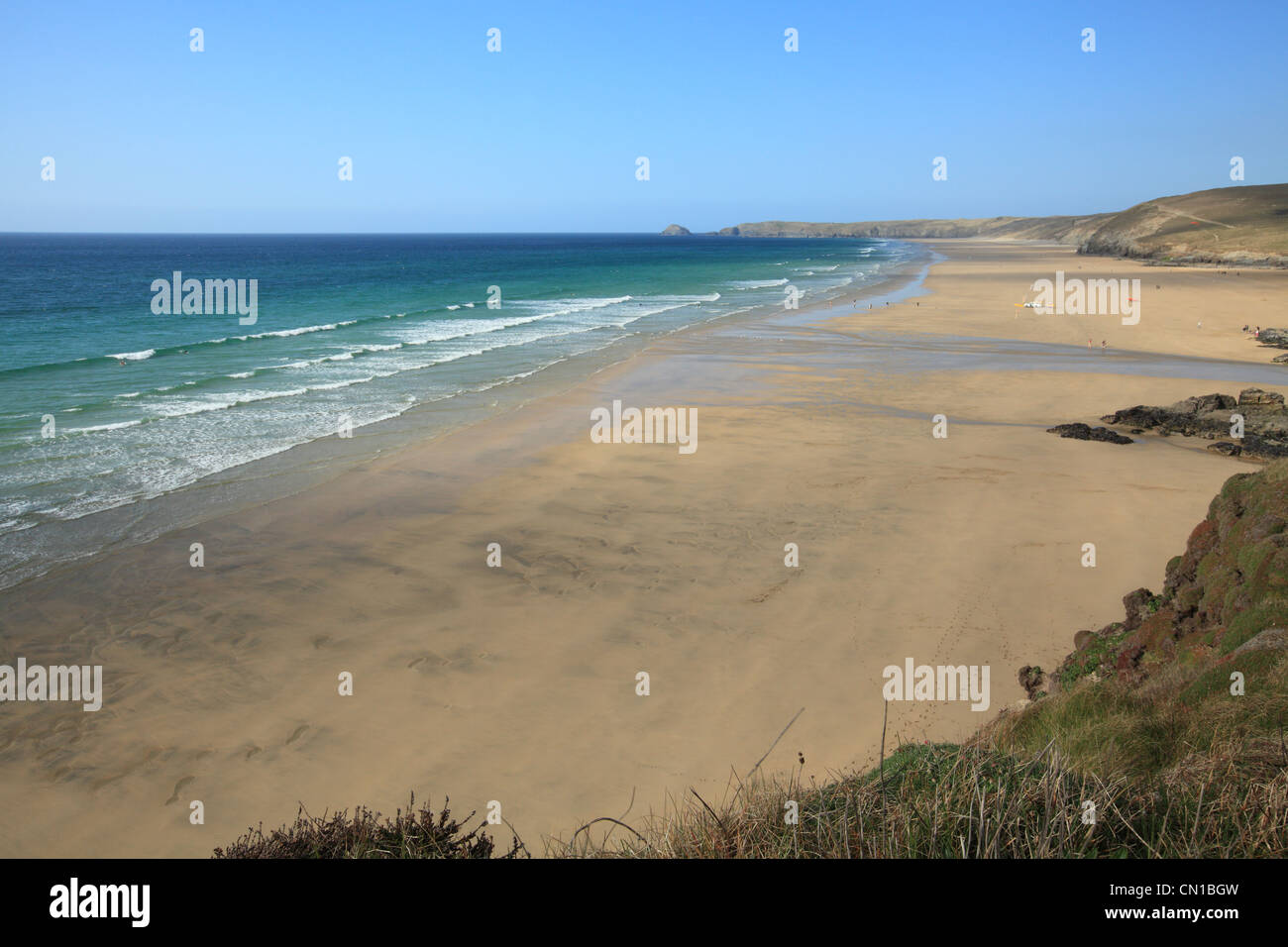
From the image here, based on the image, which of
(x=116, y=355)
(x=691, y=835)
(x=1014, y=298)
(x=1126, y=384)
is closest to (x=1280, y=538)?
(x=691, y=835)

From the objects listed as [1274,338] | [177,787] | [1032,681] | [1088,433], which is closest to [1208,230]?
[1274,338]

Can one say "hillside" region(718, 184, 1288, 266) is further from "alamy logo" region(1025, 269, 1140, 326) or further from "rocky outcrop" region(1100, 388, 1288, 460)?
"rocky outcrop" region(1100, 388, 1288, 460)

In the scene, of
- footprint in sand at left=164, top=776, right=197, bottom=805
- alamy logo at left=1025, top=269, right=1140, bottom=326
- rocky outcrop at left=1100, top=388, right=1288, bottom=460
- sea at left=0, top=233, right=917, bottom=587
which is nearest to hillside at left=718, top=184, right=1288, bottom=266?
alamy logo at left=1025, top=269, right=1140, bottom=326

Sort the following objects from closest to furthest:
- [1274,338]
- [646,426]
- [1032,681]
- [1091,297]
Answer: [1032,681], [646,426], [1274,338], [1091,297]

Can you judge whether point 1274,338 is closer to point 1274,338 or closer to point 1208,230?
point 1274,338

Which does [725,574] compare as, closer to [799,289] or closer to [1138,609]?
[1138,609]

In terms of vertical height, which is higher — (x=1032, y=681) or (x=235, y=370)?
(x=235, y=370)

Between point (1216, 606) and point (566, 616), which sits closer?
point (1216, 606)
